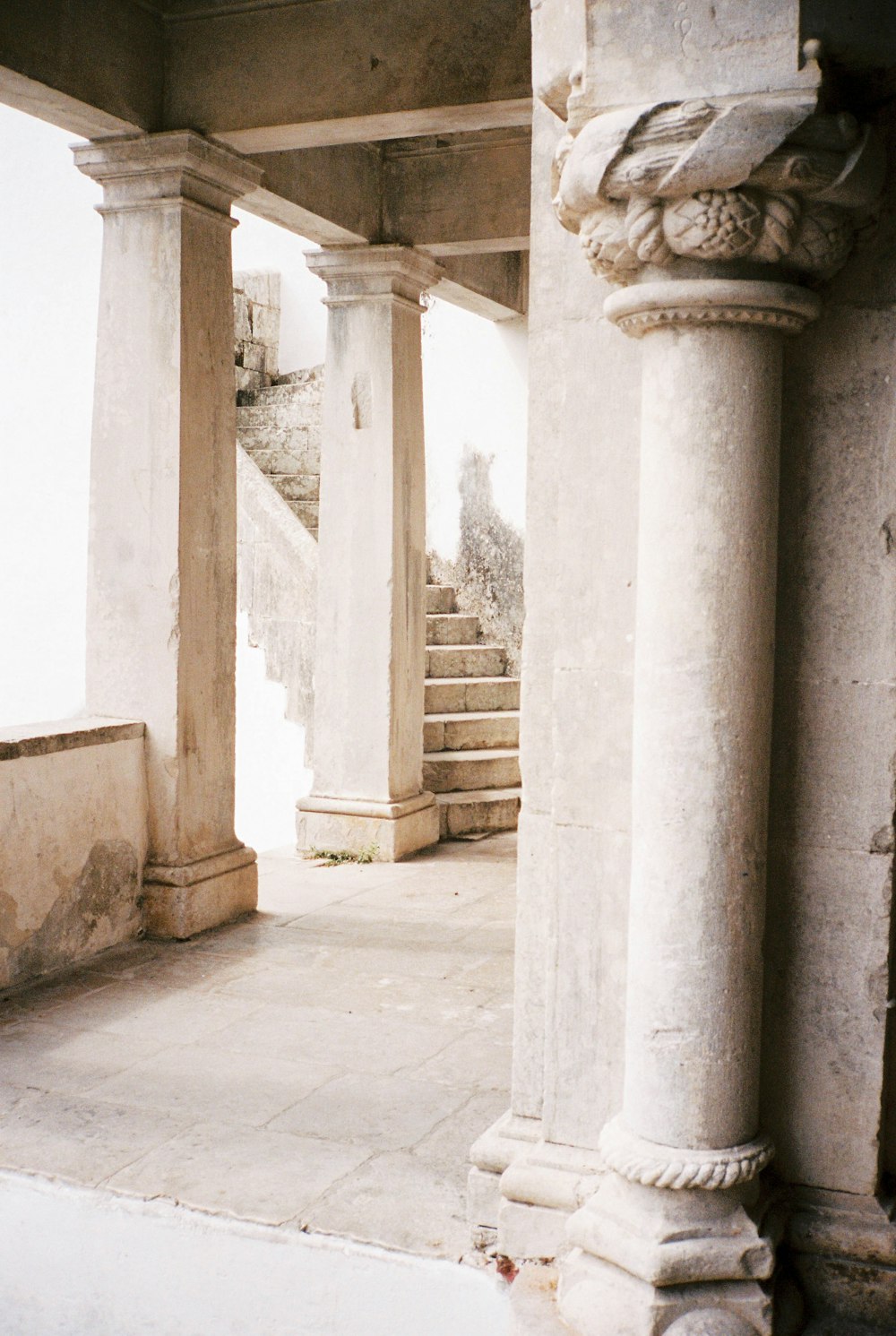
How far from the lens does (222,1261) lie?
2537mm

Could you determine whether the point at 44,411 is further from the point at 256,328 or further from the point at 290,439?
the point at 290,439

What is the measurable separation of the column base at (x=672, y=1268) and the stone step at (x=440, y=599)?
627 cm

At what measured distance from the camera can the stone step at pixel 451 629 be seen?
316 inches

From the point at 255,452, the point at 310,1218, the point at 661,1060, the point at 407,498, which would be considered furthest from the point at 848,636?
the point at 255,452

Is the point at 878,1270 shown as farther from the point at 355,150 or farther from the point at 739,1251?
the point at 355,150

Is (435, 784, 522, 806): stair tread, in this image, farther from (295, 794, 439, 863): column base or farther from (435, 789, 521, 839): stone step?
(295, 794, 439, 863): column base

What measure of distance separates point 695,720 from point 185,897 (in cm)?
309

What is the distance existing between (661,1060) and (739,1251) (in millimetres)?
322

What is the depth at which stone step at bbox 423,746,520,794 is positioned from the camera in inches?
277

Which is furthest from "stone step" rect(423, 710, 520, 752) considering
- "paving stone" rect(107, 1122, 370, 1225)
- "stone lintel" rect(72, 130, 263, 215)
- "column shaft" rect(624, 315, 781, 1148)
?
"column shaft" rect(624, 315, 781, 1148)

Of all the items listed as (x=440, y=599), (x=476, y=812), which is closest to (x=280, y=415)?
(x=440, y=599)

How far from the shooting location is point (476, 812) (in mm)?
6945

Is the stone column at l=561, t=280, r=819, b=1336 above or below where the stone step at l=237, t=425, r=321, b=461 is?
below

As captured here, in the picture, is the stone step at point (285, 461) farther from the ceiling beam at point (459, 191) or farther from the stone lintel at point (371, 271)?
the ceiling beam at point (459, 191)
